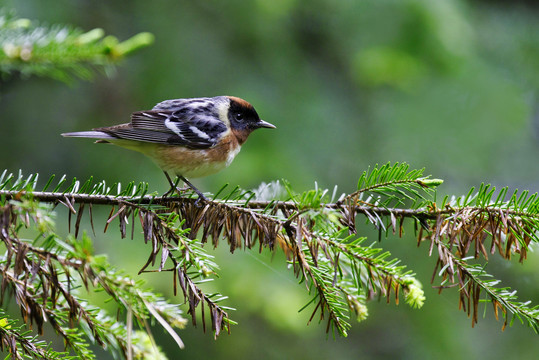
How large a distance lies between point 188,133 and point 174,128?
8cm

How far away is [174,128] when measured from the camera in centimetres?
304

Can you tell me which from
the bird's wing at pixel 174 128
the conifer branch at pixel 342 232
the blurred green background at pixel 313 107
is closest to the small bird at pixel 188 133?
→ the bird's wing at pixel 174 128

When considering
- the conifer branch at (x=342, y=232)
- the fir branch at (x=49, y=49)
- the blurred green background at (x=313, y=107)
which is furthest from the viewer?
the blurred green background at (x=313, y=107)

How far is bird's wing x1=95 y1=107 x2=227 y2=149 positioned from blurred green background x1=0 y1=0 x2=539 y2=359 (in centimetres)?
60

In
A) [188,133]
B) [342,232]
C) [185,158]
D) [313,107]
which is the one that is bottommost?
[185,158]

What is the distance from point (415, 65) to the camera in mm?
3742

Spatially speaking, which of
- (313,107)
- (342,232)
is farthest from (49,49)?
(313,107)

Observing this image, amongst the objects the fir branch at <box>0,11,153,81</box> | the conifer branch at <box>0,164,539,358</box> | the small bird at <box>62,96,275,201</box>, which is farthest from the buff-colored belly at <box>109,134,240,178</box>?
the conifer branch at <box>0,164,539,358</box>

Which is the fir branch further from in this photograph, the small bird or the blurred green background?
the blurred green background

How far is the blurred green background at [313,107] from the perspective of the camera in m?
3.68

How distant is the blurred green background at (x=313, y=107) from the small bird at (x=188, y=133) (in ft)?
1.71

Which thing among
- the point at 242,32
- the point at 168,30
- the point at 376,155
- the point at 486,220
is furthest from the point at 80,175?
the point at 486,220

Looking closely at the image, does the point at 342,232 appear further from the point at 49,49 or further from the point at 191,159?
the point at 49,49

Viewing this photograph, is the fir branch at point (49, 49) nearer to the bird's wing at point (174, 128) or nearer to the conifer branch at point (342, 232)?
the bird's wing at point (174, 128)
